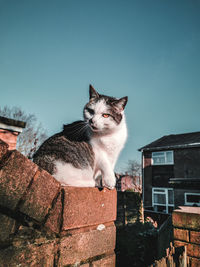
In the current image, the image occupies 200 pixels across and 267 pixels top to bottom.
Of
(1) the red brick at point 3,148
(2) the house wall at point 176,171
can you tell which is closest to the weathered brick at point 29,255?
(1) the red brick at point 3,148

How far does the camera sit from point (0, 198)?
98 cm

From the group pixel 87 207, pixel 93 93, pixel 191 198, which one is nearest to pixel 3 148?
pixel 87 207

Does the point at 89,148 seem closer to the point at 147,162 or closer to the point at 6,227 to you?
the point at 6,227

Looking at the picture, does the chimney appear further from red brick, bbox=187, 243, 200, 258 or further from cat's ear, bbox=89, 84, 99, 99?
red brick, bbox=187, 243, 200, 258

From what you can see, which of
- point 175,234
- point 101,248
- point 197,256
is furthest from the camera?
point 175,234

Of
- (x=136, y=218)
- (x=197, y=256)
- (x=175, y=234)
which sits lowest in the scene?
(x=136, y=218)

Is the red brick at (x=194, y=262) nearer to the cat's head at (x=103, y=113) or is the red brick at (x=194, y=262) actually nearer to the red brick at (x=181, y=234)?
the red brick at (x=181, y=234)

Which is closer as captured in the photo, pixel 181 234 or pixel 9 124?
pixel 181 234

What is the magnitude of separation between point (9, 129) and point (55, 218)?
4.55m

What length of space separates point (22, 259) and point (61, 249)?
27cm

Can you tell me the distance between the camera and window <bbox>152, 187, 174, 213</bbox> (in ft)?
52.2

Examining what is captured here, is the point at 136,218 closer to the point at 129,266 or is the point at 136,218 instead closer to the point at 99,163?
the point at 129,266

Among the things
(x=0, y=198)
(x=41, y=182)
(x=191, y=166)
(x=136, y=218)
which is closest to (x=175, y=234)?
(x=41, y=182)

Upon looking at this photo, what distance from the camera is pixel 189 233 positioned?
2.37m
